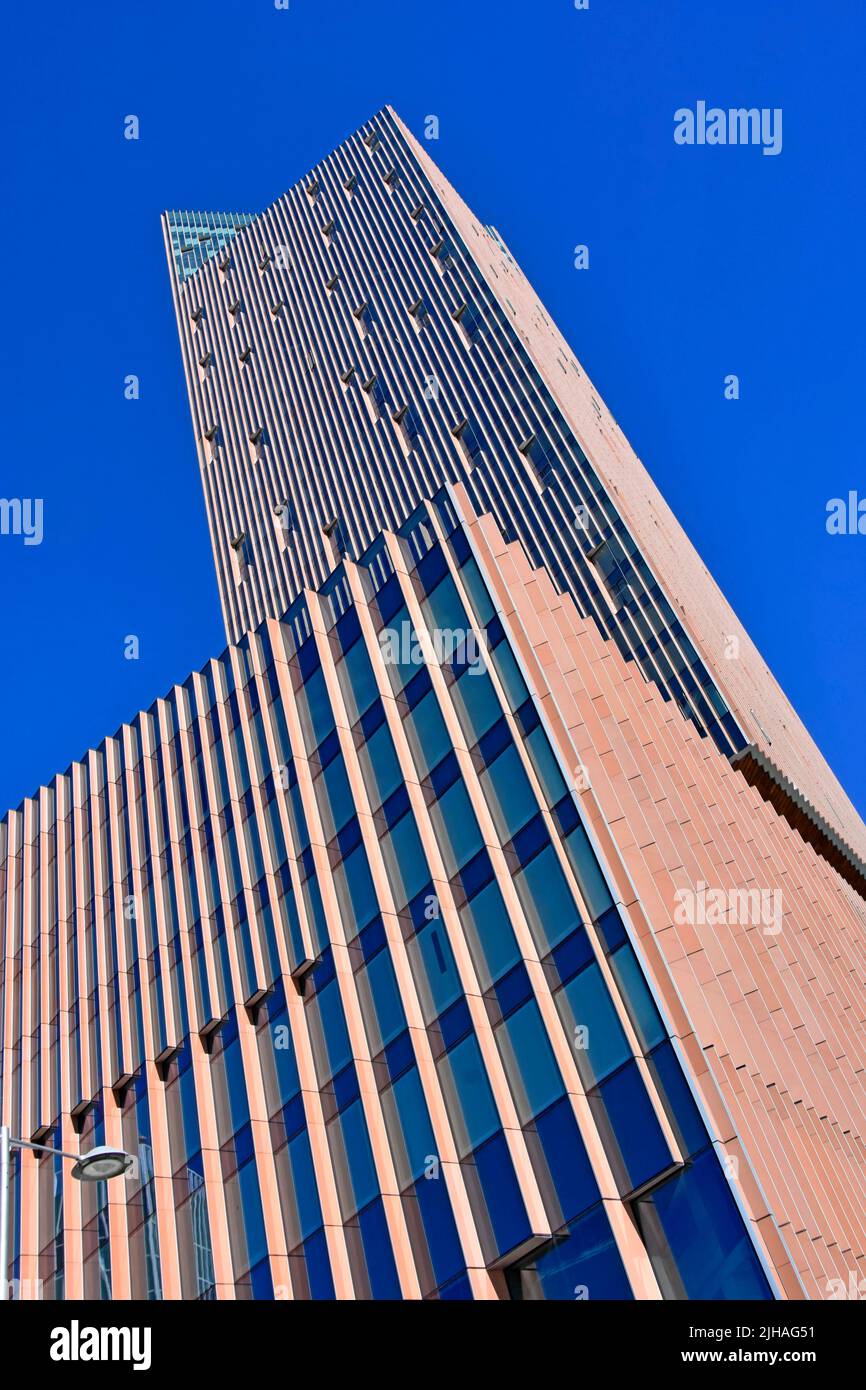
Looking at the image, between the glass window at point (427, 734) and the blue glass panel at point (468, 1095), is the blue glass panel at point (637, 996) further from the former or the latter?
the glass window at point (427, 734)

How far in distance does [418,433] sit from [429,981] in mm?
61282

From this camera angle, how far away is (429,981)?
1197 inches

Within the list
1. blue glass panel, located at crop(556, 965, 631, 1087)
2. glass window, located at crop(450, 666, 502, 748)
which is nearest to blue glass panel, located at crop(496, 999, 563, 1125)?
blue glass panel, located at crop(556, 965, 631, 1087)

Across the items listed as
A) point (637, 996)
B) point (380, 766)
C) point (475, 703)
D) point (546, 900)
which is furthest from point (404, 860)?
point (637, 996)

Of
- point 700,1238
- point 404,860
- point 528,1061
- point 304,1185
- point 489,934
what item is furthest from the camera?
point 404,860

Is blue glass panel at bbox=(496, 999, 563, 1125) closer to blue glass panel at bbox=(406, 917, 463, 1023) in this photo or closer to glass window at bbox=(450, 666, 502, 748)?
blue glass panel at bbox=(406, 917, 463, 1023)

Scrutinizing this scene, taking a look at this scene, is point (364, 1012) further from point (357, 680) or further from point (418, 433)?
point (418, 433)

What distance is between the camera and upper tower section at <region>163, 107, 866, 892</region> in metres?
78.1

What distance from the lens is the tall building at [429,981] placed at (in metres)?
25.6

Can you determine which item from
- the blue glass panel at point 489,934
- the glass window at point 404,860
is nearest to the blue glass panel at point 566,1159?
the blue glass panel at point 489,934

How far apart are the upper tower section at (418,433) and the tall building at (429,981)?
25.7m

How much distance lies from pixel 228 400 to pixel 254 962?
72.0 metres
